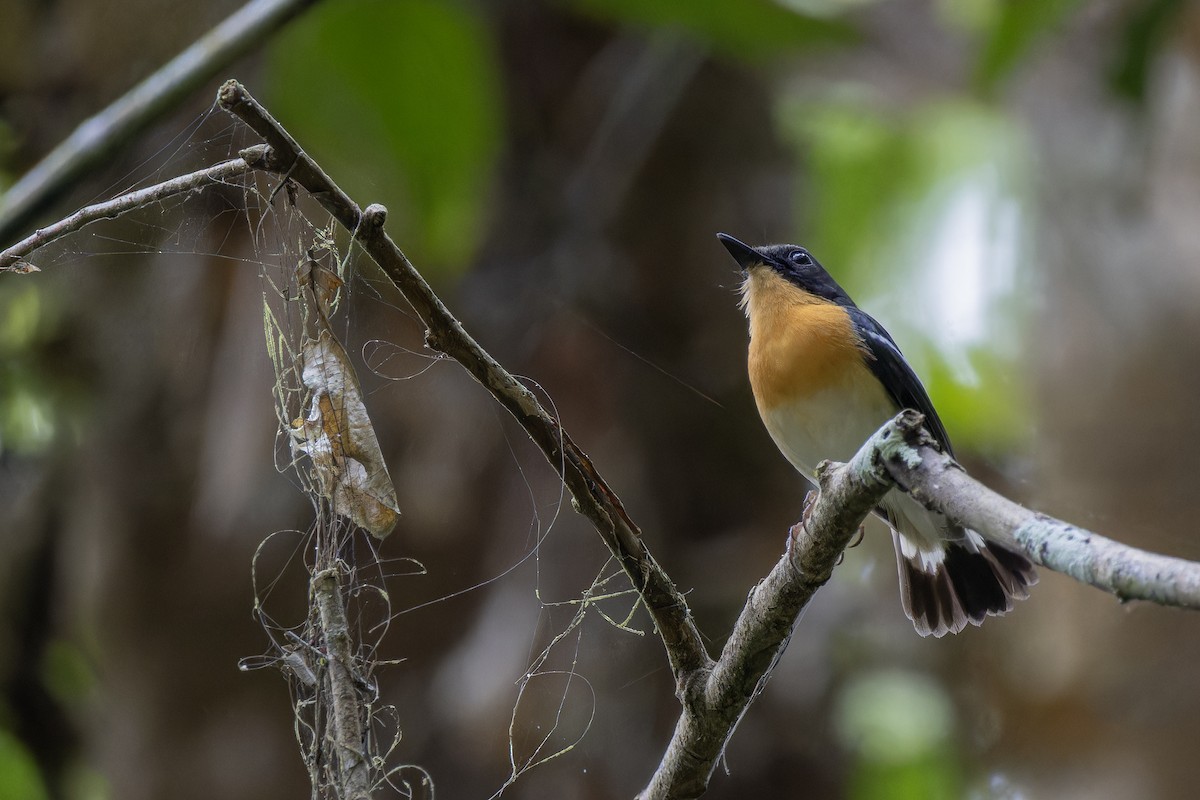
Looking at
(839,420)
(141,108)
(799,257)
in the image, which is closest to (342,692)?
(141,108)

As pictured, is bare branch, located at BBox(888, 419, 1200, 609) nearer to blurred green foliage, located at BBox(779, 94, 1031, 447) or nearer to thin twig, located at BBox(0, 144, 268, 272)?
thin twig, located at BBox(0, 144, 268, 272)

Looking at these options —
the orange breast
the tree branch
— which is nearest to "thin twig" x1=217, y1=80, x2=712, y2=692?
the tree branch

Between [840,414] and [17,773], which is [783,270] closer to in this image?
[840,414]

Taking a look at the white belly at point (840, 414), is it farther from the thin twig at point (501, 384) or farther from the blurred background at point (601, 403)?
the thin twig at point (501, 384)

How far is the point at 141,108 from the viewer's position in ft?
7.45

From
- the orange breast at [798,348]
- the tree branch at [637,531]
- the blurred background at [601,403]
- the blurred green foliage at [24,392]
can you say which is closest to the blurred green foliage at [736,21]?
the blurred background at [601,403]

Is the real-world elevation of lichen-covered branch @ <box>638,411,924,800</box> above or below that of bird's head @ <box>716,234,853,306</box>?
below

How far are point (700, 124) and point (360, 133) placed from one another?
178cm

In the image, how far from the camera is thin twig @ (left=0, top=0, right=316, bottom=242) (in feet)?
7.02

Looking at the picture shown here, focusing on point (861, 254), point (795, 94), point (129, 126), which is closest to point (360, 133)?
point (129, 126)

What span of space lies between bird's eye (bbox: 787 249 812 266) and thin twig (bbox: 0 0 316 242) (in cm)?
174

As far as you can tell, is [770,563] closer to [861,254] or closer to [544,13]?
[861,254]

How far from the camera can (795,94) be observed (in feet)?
15.4

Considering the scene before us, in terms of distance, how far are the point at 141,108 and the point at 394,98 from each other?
95 cm
